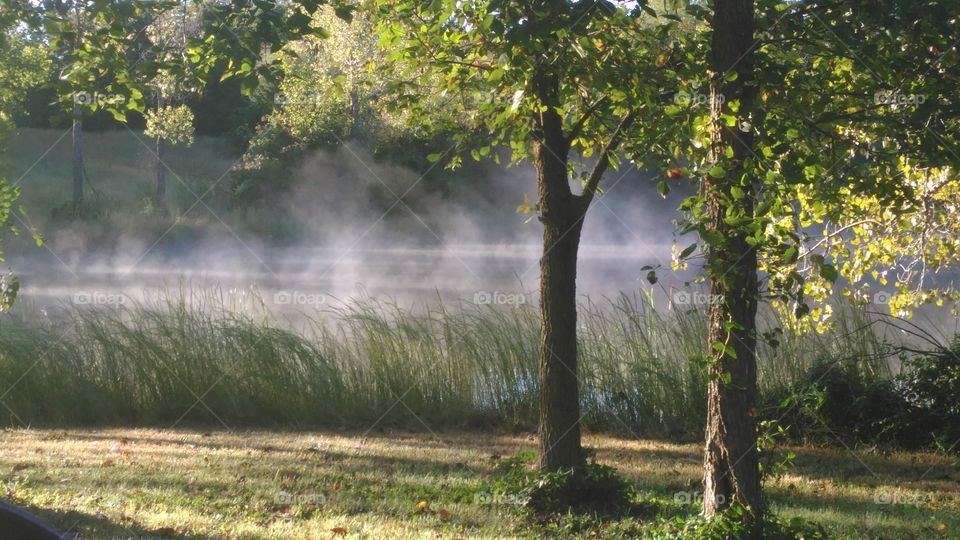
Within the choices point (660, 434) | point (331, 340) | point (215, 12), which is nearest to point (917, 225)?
point (660, 434)

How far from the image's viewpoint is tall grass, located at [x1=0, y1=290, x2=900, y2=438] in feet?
30.9

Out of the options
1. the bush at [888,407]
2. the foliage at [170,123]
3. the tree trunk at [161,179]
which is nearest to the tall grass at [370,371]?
the bush at [888,407]

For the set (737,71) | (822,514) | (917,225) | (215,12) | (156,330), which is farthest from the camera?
(156,330)

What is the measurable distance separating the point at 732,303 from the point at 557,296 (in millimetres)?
1659

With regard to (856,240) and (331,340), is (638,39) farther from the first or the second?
(331,340)

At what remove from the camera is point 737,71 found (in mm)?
4336

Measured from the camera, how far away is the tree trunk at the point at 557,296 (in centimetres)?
589

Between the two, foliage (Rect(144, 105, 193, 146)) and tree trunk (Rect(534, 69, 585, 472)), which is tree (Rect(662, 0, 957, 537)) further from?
foliage (Rect(144, 105, 193, 146))

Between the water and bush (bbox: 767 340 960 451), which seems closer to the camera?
bush (bbox: 767 340 960 451)

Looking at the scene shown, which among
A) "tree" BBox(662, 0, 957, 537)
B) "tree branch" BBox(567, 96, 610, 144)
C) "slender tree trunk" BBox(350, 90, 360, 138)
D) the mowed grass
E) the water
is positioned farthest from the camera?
"slender tree trunk" BBox(350, 90, 360, 138)

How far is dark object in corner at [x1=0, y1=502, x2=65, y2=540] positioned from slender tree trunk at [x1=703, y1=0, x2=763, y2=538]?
2701 mm

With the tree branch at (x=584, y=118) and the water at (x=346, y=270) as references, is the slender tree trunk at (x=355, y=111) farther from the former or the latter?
the tree branch at (x=584, y=118)

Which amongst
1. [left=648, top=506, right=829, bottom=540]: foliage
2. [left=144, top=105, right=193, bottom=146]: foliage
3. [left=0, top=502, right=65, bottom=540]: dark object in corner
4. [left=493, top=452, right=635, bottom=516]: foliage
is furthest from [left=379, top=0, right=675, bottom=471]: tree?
[left=144, top=105, right=193, bottom=146]: foliage

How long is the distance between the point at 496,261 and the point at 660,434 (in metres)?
18.3
